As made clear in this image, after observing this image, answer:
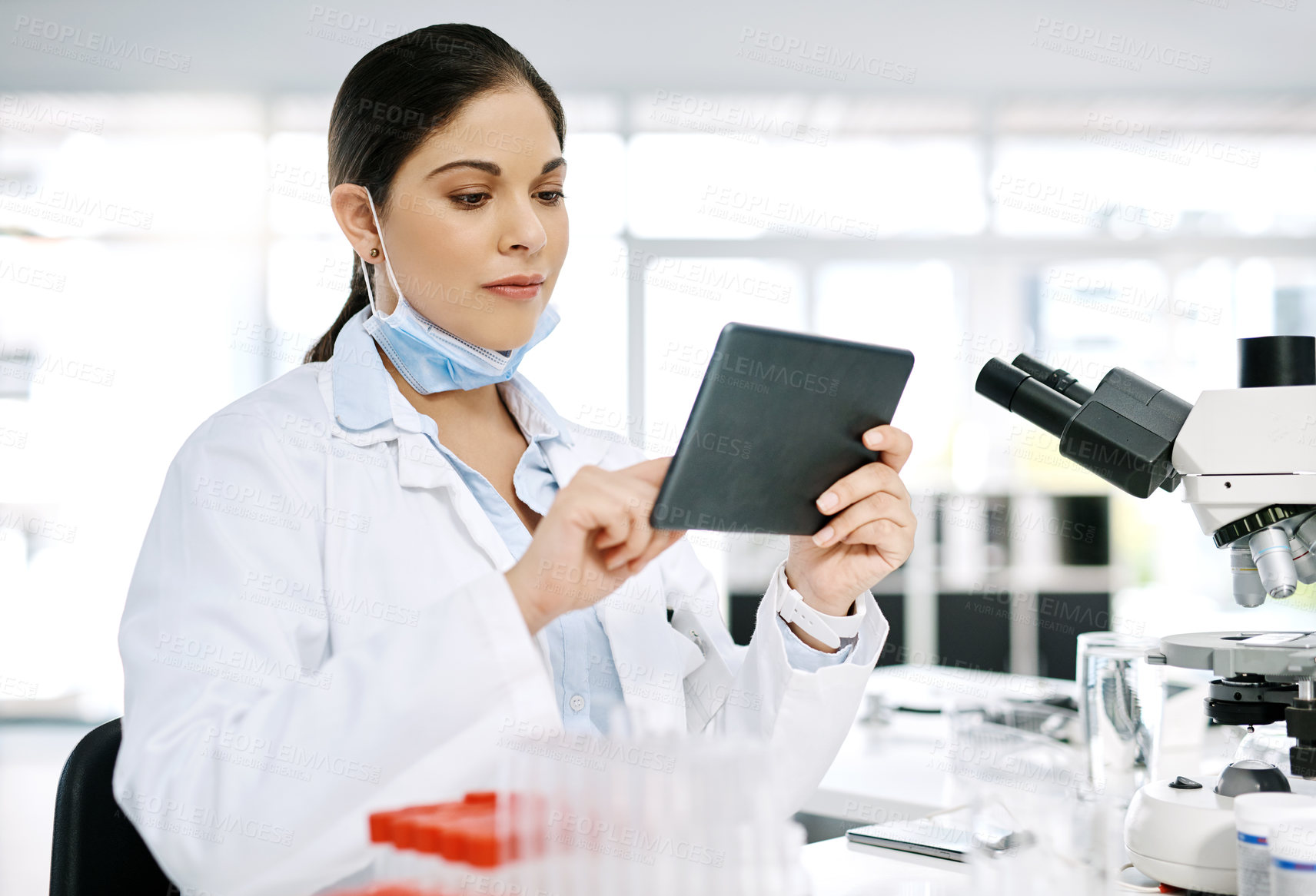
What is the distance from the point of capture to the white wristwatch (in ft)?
4.22

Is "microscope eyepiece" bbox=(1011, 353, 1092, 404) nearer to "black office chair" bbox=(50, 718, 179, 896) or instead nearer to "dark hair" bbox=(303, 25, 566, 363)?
"dark hair" bbox=(303, 25, 566, 363)

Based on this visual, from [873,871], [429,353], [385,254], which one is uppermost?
[385,254]

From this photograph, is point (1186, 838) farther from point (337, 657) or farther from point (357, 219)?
point (357, 219)

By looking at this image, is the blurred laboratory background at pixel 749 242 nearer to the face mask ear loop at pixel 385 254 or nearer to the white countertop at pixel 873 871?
the white countertop at pixel 873 871

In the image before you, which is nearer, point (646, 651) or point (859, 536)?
point (859, 536)

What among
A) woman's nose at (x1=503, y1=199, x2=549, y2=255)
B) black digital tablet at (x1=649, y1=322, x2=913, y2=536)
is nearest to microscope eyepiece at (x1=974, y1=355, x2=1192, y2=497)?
black digital tablet at (x1=649, y1=322, x2=913, y2=536)

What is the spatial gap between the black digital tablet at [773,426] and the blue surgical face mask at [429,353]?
0.47 metres

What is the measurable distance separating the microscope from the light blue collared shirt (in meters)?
0.39

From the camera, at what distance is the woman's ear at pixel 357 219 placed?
1353 mm

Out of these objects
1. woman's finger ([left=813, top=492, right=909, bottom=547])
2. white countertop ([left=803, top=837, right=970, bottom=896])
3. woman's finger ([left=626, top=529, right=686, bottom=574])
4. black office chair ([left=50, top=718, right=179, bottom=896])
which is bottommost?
white countertop ([left=803, top=837, right=970, bottom=896])

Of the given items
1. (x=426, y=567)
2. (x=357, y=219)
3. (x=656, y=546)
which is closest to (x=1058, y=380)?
(x=656, y=546)

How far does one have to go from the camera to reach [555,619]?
4.15 feet

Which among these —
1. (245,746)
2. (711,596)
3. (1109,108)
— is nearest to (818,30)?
(1109,108)

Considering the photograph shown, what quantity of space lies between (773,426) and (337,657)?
0.45 metres
